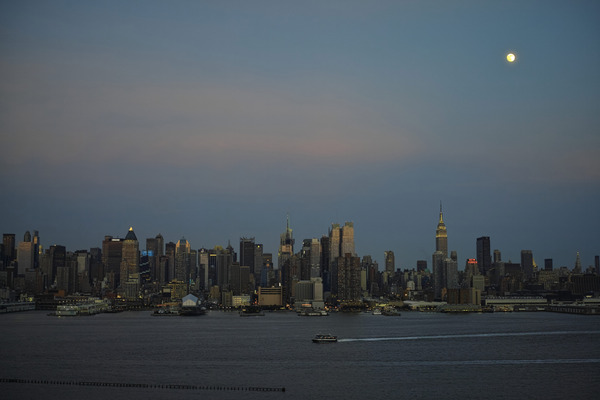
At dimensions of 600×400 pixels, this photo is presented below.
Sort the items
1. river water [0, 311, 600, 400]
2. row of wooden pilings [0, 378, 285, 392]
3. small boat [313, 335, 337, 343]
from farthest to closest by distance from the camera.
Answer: small boat [313, 335, 337, 343] → row of wooden pilings [0, 378, 285, 392] → river water [0, 311, 600, 400]

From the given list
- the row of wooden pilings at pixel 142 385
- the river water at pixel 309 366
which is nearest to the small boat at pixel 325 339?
the river water at pixel 309 366

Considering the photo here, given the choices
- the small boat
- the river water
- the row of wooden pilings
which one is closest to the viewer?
the river water

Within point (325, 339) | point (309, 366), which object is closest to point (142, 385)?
point (309, 366)

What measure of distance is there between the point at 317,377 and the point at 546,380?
22.4m

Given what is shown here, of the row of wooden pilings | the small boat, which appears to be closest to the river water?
the row of wooden pilings

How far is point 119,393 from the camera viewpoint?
62188 mm

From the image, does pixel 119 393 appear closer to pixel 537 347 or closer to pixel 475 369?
pixel 475 369

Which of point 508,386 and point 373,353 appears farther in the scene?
point 373,353

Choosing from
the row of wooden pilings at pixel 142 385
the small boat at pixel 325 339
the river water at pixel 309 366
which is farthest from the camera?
the small boat at pixel 325 339

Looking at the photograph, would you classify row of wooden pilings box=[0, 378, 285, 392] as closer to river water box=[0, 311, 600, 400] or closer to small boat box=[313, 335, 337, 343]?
river water box=[0, 311, 600, 400]

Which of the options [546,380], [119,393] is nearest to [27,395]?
[119,393]

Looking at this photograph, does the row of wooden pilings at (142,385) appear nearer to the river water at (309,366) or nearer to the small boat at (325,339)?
the river water at (309,366)

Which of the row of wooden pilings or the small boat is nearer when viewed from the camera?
the row of wooden pilings

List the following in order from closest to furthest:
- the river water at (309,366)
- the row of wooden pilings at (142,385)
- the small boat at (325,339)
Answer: the river water at (309,366), the row of wooden pilings at (142,385), the small boat at (325,339)
